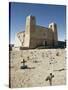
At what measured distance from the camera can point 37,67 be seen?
2.22m

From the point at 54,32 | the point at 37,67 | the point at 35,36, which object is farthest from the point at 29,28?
the point at 37,67

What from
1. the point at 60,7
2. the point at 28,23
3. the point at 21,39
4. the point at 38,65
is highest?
the point at 60,7

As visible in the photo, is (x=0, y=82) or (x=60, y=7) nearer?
(x=0, y=82)

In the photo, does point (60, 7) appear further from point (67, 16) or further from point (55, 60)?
point (55, 60)

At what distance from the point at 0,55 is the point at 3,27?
273mm

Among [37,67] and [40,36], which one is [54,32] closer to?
[40,36]

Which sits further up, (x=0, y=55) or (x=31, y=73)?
(x=0, y=55)

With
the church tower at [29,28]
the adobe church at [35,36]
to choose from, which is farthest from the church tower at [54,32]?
the church tower at [29,28]

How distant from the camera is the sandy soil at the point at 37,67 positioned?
217cm

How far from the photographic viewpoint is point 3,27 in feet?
7.09

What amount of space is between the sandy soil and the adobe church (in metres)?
0.07

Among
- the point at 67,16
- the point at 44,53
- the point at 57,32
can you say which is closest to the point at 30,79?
the point at 44,53

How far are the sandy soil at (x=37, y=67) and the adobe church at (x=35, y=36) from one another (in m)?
0.07

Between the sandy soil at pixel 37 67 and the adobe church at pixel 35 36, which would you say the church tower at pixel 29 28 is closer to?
the adobe church at pixel 35 36
